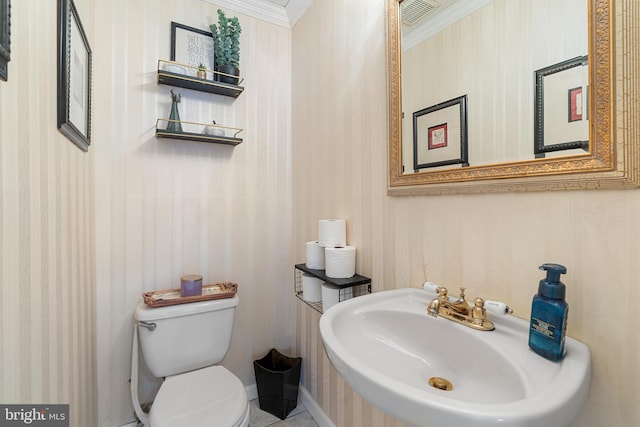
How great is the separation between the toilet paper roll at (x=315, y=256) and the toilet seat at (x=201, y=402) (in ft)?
2.04

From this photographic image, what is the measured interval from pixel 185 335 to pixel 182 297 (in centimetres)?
18

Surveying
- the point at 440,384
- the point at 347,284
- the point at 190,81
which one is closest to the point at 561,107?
the point at 440,384

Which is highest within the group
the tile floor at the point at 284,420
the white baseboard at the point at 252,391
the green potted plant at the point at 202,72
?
the green potted plant at the point at 202,72

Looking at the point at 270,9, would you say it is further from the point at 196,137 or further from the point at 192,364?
the point at 192,364

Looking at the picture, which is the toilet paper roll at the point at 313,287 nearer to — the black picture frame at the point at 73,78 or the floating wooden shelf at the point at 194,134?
the floating wooden shelf at the point at 194,134

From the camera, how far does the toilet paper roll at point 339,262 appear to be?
1269 mm

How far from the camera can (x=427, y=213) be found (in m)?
1.04

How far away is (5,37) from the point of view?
1.78 feet

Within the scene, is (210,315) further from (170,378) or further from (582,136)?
(582,136)

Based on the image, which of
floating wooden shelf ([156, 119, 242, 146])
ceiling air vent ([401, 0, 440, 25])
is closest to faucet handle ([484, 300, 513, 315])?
ceiling air vent ([401, 0, 440, 25])

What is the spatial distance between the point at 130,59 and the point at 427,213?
1.65 m

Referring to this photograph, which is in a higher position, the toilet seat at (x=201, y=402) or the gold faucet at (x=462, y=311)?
the gold faucet at (x=462, y=311)

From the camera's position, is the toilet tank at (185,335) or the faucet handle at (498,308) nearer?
the faucet handle at (498,308)

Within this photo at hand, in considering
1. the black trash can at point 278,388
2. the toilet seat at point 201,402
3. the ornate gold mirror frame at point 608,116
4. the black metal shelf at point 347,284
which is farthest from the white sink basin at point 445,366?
the black trash can at point 278,388
